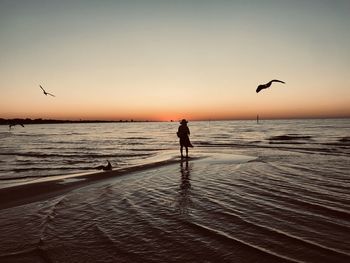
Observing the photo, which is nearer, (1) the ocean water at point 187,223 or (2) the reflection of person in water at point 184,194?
(1) the ocean water at point 187,223

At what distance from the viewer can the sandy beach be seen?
4.95 m

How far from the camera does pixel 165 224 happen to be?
6.42 metres

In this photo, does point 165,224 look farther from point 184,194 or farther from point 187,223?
point 184,194

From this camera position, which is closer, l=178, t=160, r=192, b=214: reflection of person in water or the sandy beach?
the sandy beach

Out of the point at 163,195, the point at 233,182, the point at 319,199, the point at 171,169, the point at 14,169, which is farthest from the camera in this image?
the point at 14,169

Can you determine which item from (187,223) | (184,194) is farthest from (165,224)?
(184,194)

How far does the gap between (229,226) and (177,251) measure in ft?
5.03

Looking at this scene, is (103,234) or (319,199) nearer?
(103,234)

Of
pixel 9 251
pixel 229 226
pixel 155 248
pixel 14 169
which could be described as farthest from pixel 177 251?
pixel 14 169

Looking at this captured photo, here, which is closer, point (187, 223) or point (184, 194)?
point (187, 223)

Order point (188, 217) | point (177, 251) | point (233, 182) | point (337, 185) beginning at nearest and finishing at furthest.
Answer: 1. point (177, 251)
2. point (188, 217)
3. point (337, 185)
4. point (233, 182)

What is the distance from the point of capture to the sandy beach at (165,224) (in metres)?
4.95

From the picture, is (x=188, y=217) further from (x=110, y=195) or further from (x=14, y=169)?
(x=14, y=169)

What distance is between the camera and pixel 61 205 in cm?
827
